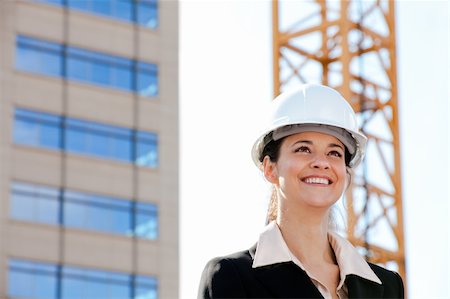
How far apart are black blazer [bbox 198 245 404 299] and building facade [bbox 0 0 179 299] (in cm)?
3274

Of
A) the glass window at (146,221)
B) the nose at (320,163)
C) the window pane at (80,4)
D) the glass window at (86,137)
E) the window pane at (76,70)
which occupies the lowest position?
the nose at (320,163)

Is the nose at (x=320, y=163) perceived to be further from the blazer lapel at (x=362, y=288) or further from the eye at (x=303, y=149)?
the blazer lapel at (x=362, y=288)

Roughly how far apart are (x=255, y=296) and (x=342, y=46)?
89.9 feet

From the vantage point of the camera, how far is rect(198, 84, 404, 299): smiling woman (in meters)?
5.06

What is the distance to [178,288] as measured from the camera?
41.3 meters


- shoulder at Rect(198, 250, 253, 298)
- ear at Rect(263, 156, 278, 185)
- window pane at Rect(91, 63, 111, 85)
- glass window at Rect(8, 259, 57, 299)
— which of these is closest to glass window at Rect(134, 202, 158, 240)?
glass window at Rect(8, 259, 57, 299)

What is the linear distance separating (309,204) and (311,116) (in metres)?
0.32

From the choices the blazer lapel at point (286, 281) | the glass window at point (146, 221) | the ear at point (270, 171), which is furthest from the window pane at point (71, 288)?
the blazer lapel at point (286, 281)

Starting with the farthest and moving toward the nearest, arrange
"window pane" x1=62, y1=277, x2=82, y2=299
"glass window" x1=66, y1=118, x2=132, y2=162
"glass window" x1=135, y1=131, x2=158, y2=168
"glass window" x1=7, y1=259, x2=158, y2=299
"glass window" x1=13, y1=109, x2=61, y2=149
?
"glass window" x1=135, y1=131, x2=158, y2=168, "glass window" x1=66, y1=118, x2=132, y2=162, "glass window" x1=13, y1=109, x2=61, y2=149, "window pane" x1=62, y1=277, x2=82, y2=299, "glass window" x1=7, y1=259, x2=158, y2=299

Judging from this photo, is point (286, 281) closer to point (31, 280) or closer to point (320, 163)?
point (320, 163)

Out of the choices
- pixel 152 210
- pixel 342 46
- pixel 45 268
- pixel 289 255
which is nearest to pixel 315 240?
pixel 289 255

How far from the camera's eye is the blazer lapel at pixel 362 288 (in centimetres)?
508

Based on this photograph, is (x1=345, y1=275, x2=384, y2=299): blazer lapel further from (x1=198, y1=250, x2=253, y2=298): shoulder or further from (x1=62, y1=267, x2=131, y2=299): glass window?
(x1=62, y1=267, x2=131, y2=299): glass window

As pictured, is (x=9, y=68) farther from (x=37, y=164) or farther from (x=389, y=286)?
(x=389, y=286)
